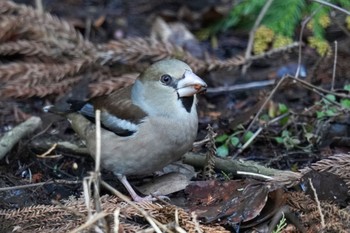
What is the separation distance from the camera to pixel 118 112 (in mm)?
4242

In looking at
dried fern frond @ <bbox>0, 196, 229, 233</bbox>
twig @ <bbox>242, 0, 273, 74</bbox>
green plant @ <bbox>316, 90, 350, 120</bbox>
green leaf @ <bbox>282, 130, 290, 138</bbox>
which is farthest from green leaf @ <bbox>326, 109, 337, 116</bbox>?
dried fern frond @ <bbox>0, 196, 229, 233</bbox>

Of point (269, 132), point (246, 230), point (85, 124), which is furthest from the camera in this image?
point (269, 132)

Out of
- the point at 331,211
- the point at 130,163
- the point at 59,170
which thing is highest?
→ the point at 331,211

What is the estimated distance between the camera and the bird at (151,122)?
4.01 meters

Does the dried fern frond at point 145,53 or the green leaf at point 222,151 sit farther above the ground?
the dried fern frond at point 145,53

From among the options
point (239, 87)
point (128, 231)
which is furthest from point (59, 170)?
point (239, 87)

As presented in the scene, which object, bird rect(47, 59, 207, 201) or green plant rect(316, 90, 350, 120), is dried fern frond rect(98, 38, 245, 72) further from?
bird rect(47, 59, 207, 201)

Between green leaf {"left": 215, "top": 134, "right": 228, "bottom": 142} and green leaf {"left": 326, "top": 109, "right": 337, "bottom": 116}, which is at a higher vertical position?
green leaf {"left": 326, "top": 109, "right": 337, "bottom": 116}

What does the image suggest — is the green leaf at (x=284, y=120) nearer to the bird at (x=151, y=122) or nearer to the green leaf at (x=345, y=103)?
the green leaf at (x=345, y=103)

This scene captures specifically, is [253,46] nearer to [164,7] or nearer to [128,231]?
[164,7]

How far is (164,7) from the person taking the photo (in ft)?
23.6

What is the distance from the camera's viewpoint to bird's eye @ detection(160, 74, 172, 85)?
412cm

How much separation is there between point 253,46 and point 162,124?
2.25 m

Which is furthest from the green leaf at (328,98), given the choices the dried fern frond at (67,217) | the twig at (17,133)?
the twig at (17,133)
